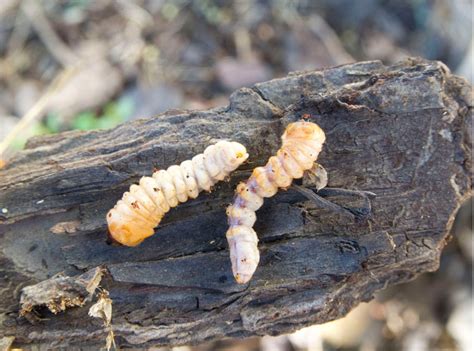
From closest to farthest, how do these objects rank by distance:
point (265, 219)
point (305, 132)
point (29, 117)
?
point (305, 132) → point (265, 219) → point (29, 117)

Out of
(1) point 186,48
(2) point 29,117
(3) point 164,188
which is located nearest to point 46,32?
(1) point 186,48

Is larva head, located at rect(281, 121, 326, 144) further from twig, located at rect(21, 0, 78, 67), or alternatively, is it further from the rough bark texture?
twig, located at rect(21, 0, 78, 67)

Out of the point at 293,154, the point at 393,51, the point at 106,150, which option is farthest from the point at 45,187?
the point at 393,51

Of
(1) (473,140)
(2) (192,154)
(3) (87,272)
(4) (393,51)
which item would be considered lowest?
(4) (393,51)

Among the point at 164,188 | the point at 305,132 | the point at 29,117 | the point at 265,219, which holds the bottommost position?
the point at 29,117

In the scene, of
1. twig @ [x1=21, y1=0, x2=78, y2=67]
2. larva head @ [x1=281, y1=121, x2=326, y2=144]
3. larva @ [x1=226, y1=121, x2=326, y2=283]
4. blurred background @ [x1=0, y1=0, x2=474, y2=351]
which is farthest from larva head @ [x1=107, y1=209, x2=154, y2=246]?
twig @ [x1=21, y1=0, x2=78, y2=67]

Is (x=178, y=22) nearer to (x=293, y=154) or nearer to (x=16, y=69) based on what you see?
(x=16, y=69)

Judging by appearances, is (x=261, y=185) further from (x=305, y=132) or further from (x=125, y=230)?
(x=125, y=230)
